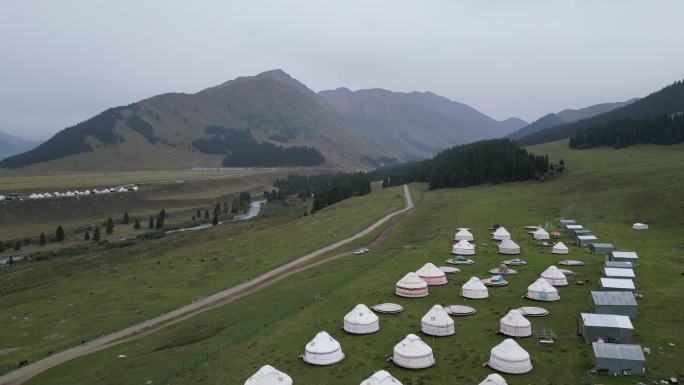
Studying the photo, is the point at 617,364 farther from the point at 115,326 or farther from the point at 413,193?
the point at 413,193

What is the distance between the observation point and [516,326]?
4697cm

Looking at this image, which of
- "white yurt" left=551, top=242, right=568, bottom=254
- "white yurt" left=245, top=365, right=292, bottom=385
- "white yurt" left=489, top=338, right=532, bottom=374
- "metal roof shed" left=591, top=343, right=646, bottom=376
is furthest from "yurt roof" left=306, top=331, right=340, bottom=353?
"white yurt" left=551, top=242, right=568, bottom=254

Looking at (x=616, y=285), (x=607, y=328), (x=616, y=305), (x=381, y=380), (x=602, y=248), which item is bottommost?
(x=602, y=248)

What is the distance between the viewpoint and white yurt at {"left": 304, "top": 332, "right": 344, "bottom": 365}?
4425cm

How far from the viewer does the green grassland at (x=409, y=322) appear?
42.2m

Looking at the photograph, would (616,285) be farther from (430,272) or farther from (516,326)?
(430,272)

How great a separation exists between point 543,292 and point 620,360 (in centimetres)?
1951

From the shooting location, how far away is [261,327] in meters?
56.3

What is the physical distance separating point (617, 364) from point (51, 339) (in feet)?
209

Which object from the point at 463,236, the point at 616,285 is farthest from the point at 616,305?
the point at 463,236

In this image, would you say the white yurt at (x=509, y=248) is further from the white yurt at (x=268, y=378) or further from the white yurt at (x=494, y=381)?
the white yurt at (x=268, y=378)

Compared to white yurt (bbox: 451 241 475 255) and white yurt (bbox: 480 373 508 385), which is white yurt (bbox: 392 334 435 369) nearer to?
white yurt (bbox: 480 373 508 385)

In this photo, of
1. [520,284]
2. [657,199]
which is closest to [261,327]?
[520,284]

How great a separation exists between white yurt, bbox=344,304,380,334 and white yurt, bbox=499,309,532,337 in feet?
40.8
